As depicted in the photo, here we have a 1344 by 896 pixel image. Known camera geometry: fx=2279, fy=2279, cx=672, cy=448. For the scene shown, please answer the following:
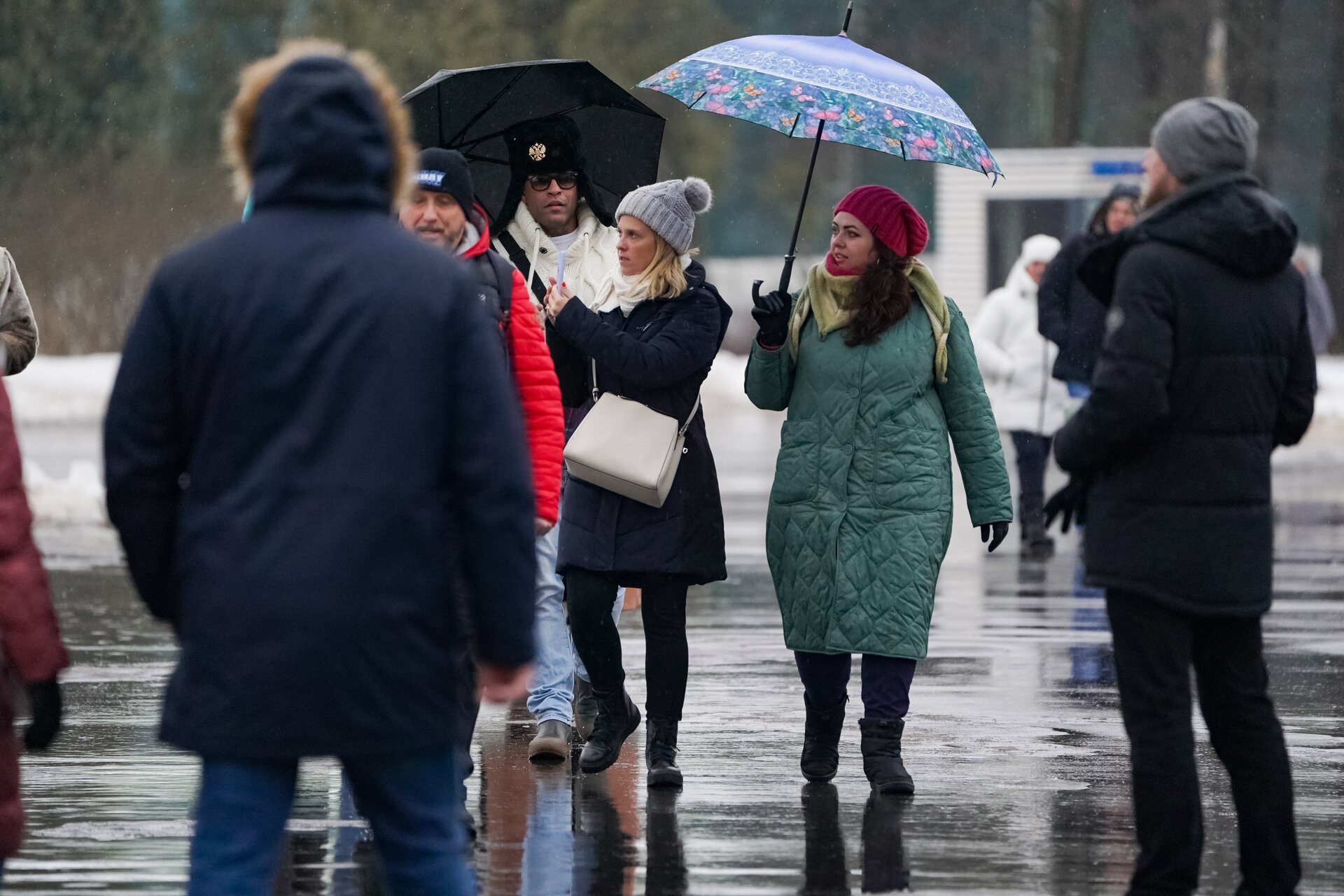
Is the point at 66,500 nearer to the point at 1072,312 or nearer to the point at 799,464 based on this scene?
the point at 1072,312

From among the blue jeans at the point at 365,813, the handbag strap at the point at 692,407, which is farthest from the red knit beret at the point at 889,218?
the blue jeans at the point at 365,813

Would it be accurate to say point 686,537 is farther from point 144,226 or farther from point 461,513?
point 144,226

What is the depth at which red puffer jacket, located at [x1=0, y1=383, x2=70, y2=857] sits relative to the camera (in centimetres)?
404

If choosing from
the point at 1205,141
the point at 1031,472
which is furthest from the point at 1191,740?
the point at 1031,472

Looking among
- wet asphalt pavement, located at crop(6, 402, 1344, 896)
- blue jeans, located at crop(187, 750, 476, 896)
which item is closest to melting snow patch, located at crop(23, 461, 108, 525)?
wet asphalt pavement, located at crop(6, 402, 1344, 896)

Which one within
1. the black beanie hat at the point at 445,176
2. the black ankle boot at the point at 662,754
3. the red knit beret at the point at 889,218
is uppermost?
the black beanie hat at the point at 445,176

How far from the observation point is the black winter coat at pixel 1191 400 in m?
4.93

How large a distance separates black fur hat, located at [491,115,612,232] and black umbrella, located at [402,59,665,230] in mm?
46

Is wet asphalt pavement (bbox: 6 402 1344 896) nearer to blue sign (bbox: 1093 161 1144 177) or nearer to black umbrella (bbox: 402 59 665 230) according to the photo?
black umbrella (bbox: 402 59 665 230)

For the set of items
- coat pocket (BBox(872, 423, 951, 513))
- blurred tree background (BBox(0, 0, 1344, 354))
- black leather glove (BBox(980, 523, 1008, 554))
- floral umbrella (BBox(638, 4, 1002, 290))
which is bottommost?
black leather glove (BBox(980, 523, 1008, 554))

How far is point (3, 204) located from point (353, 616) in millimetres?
34352

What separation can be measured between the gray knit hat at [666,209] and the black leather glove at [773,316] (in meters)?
0.31

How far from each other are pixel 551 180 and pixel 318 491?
3887 millimetres

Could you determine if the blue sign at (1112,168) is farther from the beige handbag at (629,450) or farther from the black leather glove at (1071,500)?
the black leather glove at (1071,500)
